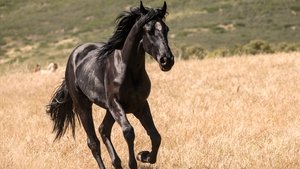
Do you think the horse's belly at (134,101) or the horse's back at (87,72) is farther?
the horse's back at (87,72)

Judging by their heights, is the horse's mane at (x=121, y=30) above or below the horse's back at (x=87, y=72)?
above

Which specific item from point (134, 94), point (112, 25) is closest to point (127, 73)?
point (134, 94)

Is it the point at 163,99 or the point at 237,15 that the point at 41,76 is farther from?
the point at 237,15

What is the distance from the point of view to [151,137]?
19.8 feet

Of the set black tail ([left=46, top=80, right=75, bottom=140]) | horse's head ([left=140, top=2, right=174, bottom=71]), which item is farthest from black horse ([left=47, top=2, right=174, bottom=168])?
black tail ([left=46, top=80, right=75, bottom=140])

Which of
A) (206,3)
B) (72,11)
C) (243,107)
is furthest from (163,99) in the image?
(72,11)

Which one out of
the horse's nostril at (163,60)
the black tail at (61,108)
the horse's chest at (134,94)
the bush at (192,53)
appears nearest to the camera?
the horse's nostril at (163,60)

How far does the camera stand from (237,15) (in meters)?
69.7

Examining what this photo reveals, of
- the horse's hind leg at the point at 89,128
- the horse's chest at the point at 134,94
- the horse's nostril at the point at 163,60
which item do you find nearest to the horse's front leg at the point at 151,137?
the horse's chest at the point at 134,94

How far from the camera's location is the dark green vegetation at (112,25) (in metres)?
54.5

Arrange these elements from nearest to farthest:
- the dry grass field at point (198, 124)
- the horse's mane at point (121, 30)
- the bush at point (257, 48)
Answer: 1. the horse's mane at point (121, 30)
2. the dry grass field at point (198, 124)
3. the bush at point (257, 48)

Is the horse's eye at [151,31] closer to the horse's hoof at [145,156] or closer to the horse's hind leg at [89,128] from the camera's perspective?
the horse's hoof at [145,156]

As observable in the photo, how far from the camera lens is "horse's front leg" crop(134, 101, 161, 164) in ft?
19.8

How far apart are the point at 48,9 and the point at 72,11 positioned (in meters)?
5.48
